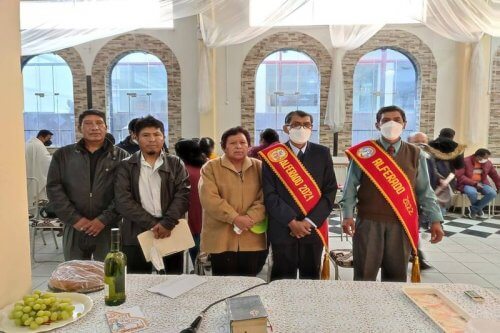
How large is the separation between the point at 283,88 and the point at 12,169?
20.6 ft

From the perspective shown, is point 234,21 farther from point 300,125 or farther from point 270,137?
point 300,125

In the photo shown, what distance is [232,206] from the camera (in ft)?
7.46

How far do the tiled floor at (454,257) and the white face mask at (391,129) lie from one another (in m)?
1.66

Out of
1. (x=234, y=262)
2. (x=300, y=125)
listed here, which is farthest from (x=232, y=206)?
(x=300, y=125)

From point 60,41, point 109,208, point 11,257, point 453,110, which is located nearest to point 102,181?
point 109,208

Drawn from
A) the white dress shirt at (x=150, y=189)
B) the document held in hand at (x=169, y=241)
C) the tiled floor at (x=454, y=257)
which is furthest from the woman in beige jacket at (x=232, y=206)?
the tiled floor at (x=454, y=257)

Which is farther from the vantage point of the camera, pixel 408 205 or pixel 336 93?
pixel 336 93

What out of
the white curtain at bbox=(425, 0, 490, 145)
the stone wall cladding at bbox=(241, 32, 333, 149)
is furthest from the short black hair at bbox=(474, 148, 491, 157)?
the stone wall cladding at bbox=(241, 32, 333, 149)

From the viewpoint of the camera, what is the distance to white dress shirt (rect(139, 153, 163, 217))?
7.59ft

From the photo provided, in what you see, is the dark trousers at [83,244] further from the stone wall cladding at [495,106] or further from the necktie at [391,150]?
the stone wall cladding at [495,106]

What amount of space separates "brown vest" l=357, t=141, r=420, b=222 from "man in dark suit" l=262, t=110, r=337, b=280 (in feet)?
0.62

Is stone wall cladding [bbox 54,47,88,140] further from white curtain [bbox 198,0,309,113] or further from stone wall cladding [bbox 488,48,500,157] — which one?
stone wall cladding [bbox 488,48,500,157]

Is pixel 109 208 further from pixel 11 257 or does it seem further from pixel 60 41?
pixel 60 41

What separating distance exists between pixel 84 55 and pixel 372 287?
6.90 metres
